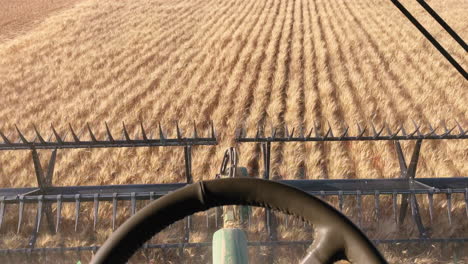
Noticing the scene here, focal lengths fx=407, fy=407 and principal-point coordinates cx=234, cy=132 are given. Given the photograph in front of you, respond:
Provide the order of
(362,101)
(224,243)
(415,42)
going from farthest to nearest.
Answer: (415,42) → (362,101) → (224,243)

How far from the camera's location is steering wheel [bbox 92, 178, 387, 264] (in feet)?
2.24

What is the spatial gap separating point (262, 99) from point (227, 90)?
816 mm

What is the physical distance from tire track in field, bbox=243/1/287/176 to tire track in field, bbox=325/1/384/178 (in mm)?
1101

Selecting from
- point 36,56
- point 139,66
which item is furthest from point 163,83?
point 36,56

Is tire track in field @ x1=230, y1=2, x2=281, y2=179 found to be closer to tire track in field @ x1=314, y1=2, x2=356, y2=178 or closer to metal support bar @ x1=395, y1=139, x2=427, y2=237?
tire track in field @ x1=314, y1=2, x2=356, y2=178

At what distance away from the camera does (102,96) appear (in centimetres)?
713

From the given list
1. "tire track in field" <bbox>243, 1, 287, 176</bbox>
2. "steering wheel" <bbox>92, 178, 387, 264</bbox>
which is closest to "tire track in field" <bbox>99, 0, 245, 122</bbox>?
"tire track in field" <bbox>243, 1, 287, 176</bbox>

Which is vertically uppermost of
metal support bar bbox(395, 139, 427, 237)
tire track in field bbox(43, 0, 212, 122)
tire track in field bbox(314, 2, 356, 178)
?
tire track in field bbox(43, 0, 212, 122)

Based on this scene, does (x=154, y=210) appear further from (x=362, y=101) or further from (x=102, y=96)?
(x=102, y=96)

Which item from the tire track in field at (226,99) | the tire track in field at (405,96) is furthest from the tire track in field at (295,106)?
the tire track in field at (405,96)

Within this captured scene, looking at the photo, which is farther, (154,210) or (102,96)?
(102,96)

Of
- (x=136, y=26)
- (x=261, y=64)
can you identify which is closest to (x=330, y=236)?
(x=261, y=64)

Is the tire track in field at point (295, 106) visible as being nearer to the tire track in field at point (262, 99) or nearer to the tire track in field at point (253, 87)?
the tire track in field at point (262, 99)

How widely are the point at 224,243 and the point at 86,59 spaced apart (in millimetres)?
9415
